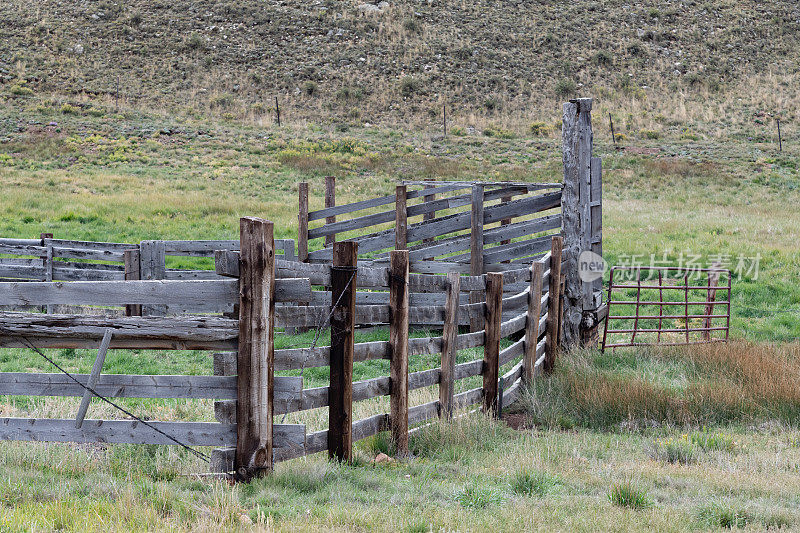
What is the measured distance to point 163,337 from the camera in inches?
177

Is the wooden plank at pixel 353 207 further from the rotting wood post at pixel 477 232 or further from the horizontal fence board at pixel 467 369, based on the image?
the horizontal fence board at pixel 467 369

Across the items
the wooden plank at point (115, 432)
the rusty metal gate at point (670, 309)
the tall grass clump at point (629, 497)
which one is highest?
the wooden plank at point (115, 432)

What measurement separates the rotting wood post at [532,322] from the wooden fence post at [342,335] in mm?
Result: 3349

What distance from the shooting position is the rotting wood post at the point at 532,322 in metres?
7.97

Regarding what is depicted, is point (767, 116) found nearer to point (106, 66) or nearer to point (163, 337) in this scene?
point (106, 66)

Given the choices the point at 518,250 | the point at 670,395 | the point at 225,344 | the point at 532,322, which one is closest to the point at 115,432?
the point at 225,344

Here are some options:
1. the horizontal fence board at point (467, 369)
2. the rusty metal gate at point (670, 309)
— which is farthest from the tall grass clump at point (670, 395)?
the rusty metal gate at point (670, 309)

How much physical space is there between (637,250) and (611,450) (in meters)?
11.2

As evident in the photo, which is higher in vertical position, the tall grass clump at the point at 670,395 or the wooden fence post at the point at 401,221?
the wooden fence post at the point at 401,221

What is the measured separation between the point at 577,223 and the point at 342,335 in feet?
18.5

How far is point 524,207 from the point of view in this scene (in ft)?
35.8

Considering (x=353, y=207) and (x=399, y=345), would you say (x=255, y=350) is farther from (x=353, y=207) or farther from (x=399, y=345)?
(x=353, y=207)

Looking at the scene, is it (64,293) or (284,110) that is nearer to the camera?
(64,293)

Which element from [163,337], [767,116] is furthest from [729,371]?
[767,116]
